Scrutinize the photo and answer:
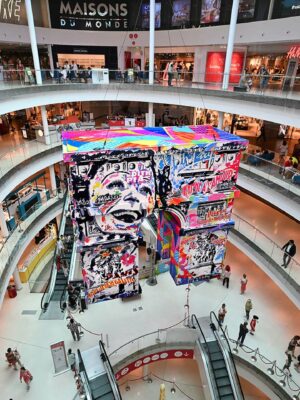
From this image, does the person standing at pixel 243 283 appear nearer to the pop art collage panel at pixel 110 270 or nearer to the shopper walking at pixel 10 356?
the pop art collage panel at pixel 110 270

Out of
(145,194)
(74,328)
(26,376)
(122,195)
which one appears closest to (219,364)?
(74,328)

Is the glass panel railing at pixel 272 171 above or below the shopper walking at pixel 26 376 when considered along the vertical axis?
above

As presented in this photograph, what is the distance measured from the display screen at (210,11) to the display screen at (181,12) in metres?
1.35

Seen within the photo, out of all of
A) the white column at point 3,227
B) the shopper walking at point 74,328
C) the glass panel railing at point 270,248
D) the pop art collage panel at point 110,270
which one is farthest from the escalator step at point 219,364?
the white column at point 3,227

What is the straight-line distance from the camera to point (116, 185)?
668cm

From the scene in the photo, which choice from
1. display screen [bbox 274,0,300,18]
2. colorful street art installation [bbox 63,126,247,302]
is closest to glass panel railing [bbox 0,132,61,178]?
colorful street art installation [bbox 63,126,247,302]

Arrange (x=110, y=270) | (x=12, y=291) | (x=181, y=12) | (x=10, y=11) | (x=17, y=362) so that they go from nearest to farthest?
(x=110, y=270)
(x=17, y=362)
(x=12, y=291)
(x=10, y=11)
(x=181, y=12)

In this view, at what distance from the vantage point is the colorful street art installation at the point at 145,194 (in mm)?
6500

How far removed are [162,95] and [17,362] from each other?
1492cm

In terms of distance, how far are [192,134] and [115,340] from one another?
8634 millimetres

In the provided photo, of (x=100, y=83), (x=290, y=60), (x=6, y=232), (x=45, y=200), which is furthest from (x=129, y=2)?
(x=6, y=232)

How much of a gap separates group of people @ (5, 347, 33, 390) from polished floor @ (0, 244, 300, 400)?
0.21 m

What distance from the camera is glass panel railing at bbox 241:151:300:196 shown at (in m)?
12.6

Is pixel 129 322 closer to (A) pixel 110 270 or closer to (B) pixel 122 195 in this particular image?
(A) pixel 110 270
